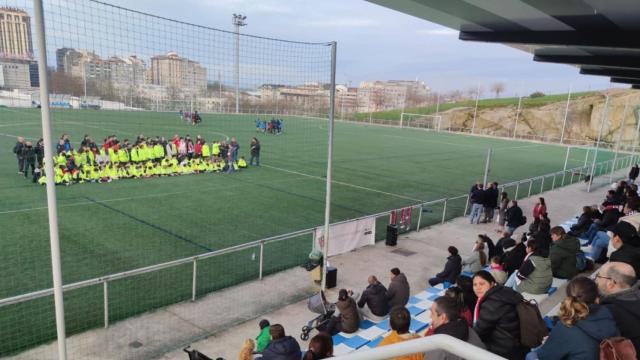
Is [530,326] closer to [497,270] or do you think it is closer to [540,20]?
[497,270]

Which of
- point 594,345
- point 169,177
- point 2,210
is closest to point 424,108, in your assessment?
point 169,177

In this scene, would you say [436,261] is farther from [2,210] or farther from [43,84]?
[2,210]

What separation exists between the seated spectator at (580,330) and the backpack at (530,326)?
629mm

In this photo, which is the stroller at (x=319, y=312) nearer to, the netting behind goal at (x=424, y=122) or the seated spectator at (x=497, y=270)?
the seated spectator at (x=497, y=270)

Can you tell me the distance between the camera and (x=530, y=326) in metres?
4.18

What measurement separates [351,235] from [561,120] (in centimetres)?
6219

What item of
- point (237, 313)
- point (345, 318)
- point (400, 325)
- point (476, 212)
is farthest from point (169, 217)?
point (400, 325)

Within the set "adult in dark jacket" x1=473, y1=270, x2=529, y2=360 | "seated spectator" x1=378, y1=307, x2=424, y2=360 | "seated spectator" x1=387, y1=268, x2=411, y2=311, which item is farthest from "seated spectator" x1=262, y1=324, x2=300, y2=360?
"seated spectator" x1=387, y1=268, x2=411, y2=311

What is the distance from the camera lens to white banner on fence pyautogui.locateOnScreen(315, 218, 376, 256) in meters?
10.4

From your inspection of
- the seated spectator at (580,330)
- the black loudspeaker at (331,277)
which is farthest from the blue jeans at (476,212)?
the seated spectator at (580,330)

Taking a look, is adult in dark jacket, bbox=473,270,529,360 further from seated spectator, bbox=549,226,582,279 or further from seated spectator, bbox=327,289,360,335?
seated spectator, bbox=549,226,582,279

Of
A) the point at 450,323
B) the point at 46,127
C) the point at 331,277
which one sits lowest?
the point at 331,277

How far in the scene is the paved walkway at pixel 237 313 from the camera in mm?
6289

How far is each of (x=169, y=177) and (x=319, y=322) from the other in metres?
13.8
